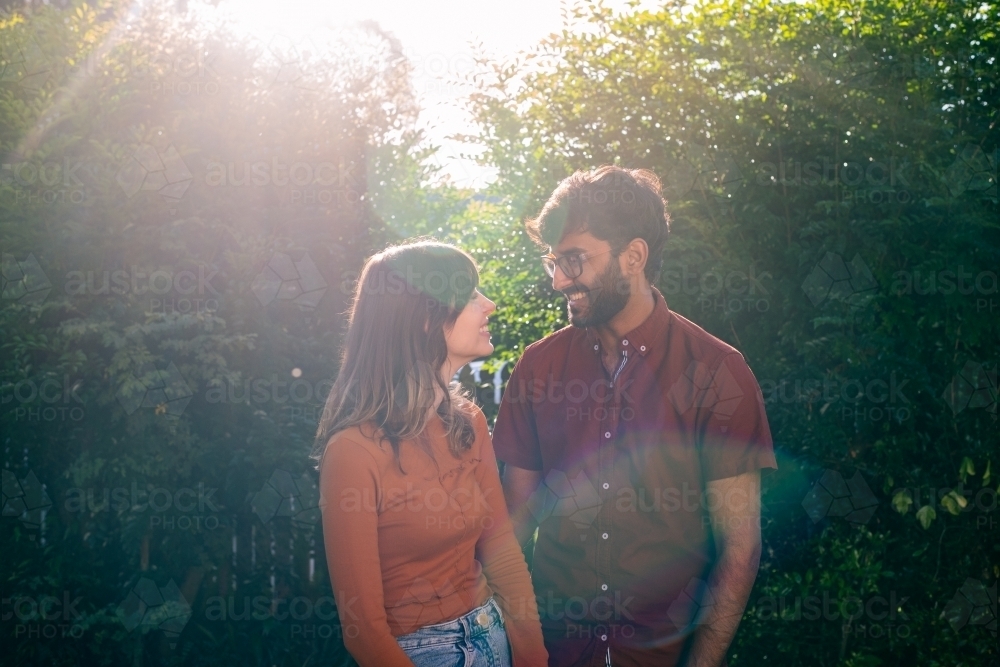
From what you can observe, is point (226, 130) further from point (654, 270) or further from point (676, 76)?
point (654, 270)

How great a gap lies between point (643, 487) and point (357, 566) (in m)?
0.90

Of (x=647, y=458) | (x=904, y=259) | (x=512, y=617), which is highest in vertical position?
(x=904, y=259)

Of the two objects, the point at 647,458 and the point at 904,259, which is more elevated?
the point at 904,259

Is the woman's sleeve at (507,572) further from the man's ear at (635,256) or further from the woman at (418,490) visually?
the man's ear at (635,256)

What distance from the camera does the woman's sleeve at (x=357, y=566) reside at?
2.49 metres

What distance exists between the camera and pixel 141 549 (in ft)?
14.0

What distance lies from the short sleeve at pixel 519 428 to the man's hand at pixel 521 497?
1.0 inches

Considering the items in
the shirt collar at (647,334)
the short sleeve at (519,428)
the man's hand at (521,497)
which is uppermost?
the shirt collar at (647,334)

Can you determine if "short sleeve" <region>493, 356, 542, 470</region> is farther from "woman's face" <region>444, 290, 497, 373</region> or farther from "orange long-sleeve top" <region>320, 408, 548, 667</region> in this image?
"woman's face" <region>444, 290, 497, 373</region>

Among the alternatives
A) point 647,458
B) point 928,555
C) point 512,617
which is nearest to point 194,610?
point 512,617

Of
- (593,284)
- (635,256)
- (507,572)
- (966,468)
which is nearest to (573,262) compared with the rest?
(593,284)

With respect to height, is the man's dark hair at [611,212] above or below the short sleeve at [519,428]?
above

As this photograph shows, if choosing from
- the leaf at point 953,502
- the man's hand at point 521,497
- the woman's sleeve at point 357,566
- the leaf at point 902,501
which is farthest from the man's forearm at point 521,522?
the leaf at point 953,502

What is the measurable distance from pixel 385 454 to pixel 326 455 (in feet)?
0.52
